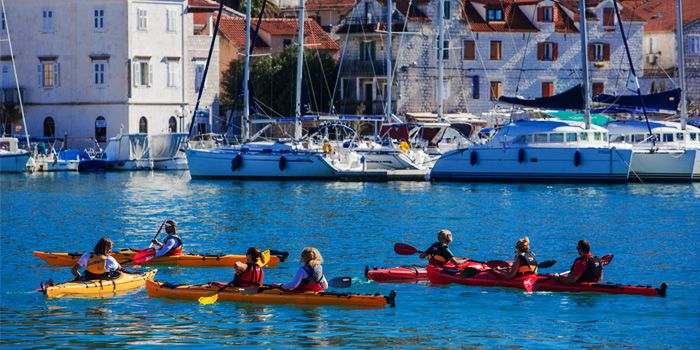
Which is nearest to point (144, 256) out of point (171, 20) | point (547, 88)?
point (171, 20)

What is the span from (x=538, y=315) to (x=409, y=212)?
2344 cm

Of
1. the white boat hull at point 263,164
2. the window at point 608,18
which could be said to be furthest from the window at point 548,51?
the white boat hull at point 263,164

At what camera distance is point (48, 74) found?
3374 inches

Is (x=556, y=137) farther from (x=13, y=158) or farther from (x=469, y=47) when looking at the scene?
(x=13, y=158)

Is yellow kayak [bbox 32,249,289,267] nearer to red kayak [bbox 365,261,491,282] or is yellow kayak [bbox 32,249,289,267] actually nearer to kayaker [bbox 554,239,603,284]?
red kayak [bbox 365,261,491,282]

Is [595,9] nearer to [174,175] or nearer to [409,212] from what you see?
[174,175]

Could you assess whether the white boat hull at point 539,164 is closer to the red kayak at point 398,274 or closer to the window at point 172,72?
the window at point 172,72

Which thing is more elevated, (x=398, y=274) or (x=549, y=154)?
(x=549, y=154)

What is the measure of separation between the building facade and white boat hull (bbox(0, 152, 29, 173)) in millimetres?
20954

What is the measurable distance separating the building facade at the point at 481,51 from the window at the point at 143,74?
11.7 meters

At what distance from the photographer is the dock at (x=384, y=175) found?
66562mm

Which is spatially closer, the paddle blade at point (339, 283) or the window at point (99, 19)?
the paddle blade at point (339, 283)

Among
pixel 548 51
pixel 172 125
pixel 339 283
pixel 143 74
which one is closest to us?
pixel 339 283

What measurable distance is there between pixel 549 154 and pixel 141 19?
106 ft
